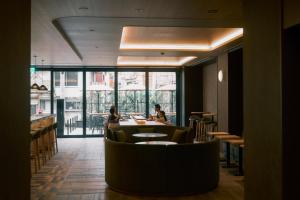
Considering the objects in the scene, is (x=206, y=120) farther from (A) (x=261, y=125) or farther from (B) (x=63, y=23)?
(A) (x=261, y=125)

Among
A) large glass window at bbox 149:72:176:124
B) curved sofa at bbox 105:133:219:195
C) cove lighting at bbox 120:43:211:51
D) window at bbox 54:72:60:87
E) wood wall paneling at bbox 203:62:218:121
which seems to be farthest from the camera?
large glass window at bbox 149:72:176:124

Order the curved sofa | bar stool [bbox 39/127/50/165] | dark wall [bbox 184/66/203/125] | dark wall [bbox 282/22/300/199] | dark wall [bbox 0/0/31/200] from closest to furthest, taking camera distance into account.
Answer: dark wall [bbox 0/0/31/200], dark wall [bbox 282/22/300/199], the curved sofa, bar stool [bbox 39/127/50/165], dark wall [bbox 184/66/203/125]

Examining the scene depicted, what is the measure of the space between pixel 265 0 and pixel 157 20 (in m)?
2.55

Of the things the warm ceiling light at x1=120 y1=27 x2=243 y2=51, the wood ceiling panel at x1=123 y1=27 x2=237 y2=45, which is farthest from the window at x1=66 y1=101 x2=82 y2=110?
the wood ceiling panel at x1=123 y1=27 x2=237 y2=45

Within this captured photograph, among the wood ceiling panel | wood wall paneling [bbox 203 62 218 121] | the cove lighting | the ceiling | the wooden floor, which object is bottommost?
the wooden floor

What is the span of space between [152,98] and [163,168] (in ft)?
27.0

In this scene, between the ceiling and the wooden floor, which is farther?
the wooden floor

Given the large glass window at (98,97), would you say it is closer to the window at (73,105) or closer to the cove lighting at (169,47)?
the window at (73,105)

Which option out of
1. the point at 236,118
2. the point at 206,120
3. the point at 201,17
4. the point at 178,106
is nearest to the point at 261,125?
the point at 201,17

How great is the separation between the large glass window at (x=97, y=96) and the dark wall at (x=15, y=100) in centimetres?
1039

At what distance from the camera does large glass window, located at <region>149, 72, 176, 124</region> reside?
13359mm

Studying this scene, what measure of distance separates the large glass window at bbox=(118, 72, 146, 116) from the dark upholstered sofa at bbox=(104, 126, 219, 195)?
311 inches

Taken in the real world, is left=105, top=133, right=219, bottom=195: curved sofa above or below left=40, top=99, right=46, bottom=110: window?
below

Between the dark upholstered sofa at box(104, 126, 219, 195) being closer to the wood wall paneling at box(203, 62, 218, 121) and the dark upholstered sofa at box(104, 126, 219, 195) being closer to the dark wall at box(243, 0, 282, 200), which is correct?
the dark wall at box(243, 0, 282, 200)
